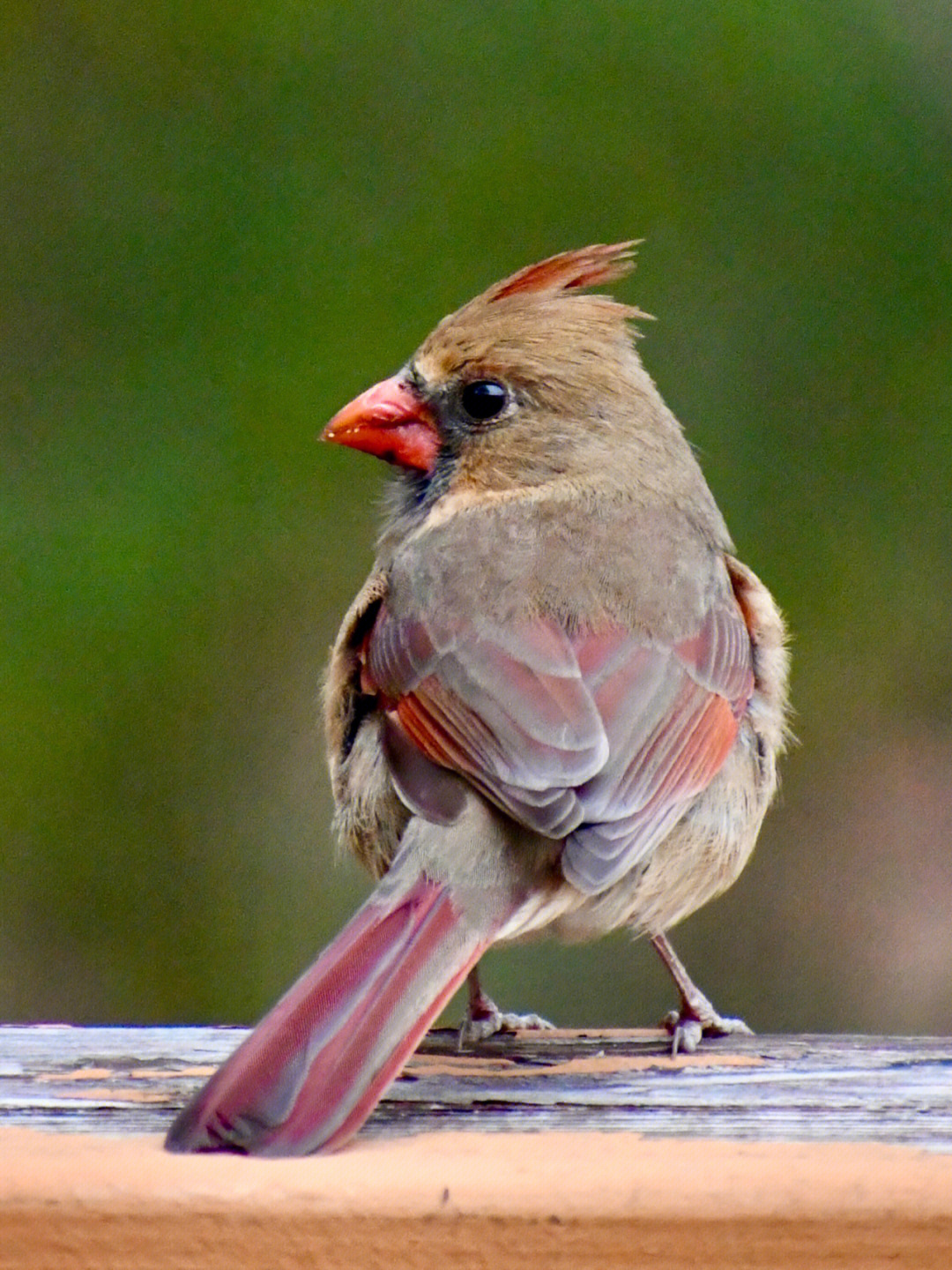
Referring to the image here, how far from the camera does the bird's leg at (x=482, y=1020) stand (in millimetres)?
2719

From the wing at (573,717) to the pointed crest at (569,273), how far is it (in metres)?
0.68

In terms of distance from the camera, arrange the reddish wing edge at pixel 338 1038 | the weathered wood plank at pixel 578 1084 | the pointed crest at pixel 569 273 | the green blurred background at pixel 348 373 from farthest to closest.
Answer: the green blurred background at pixel 348 373 → the pointed crest at pixel 569 273 → the weathered wood plank at pixel 578 1084 → the reddish wing edge at pixel 338 1038

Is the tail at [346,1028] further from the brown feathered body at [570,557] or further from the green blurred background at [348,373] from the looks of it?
the green blurred background at [348,373]

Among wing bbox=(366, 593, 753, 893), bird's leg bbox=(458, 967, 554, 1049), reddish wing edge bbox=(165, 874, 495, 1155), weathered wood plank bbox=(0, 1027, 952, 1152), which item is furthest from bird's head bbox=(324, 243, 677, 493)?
reddish wing edge bbox=(165, 874, 495, 1155)

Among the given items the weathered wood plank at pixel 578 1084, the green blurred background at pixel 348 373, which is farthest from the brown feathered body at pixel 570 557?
the green blurred background at pixel 348 373

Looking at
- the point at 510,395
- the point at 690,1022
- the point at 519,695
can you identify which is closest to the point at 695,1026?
the point at 690,1022

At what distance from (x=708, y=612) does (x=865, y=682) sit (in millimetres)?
1715

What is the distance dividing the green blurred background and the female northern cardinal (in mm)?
1046

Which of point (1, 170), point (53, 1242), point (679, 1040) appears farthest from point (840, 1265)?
point (1, 170)

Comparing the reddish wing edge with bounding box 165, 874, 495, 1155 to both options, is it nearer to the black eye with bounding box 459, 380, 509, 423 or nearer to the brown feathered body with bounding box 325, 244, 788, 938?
the brown feathered body with bounding box 325, 244, 788, 938

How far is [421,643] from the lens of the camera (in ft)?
9.59

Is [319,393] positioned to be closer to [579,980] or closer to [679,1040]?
[579,980]

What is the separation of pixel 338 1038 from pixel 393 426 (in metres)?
1.69

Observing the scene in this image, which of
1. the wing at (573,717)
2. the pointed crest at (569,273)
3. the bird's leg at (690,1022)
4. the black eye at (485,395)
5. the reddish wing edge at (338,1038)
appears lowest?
the bird's leg at (690,1022)
